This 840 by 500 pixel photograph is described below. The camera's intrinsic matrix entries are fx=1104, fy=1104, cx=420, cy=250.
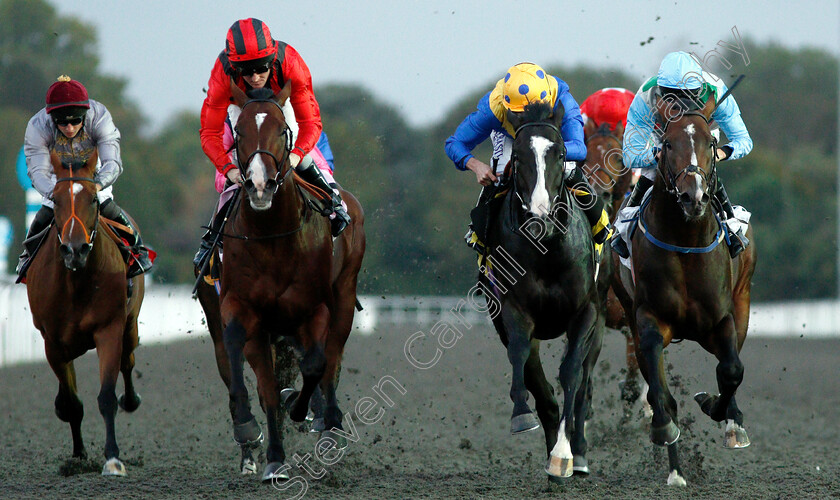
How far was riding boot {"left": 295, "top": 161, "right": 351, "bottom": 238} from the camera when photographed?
689cm

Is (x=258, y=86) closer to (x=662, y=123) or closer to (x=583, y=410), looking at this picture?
(x=662, y=123)

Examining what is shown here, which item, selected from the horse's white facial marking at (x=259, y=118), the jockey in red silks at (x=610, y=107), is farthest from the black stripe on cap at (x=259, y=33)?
the jockey in red silks at (x=610, y=107)

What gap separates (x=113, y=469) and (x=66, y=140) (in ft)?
7.23

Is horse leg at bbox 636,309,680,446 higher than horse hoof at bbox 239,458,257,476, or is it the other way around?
horse leg at bbox 636,309,680,446

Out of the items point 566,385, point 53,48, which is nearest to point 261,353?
point 566,385

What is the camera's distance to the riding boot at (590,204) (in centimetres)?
683

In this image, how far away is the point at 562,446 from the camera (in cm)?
615

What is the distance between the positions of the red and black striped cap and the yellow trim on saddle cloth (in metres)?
1.35

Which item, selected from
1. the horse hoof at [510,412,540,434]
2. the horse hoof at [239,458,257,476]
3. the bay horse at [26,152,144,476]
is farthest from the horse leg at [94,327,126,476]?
the horse hoof at [510,412,540,434]

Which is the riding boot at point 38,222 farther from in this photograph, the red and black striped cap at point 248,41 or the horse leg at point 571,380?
the horse leg at point 571,380

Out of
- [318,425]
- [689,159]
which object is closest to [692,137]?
[689,159]

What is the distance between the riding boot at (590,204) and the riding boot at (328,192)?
1.44 metres

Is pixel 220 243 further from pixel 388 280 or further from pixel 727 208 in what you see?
pixel 388 280

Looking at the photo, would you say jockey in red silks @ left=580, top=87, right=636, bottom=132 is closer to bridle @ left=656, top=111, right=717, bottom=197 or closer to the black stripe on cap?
bridle @ left=656, top=111, right=717, bottom=197
